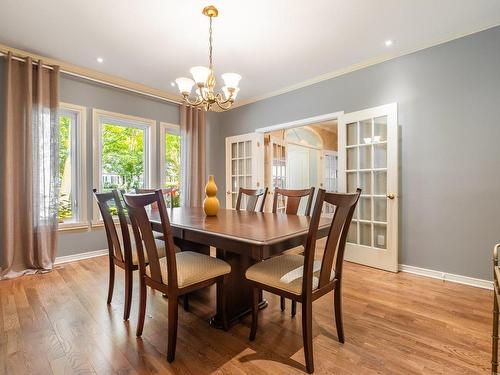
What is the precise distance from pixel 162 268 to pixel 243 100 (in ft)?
12.5

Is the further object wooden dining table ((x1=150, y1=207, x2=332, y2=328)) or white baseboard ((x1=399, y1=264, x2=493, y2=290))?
white baseboard ((x1=399, y1=264, x2=493, y2=290))

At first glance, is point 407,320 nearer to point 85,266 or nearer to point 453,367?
point 453,367

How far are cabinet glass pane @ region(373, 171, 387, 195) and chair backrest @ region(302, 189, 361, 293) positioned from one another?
1.85 meters

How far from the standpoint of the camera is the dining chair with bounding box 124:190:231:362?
4.79 ft

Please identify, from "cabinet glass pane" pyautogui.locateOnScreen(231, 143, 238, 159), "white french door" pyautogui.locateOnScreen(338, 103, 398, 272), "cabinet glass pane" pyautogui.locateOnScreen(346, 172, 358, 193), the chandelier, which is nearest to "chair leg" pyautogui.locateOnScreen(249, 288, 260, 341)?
the chandelier

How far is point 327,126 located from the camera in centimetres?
646

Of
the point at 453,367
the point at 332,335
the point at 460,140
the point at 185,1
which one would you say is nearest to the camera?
the point at 453,367

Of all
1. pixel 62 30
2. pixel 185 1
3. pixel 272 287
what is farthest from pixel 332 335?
pixel 62 30

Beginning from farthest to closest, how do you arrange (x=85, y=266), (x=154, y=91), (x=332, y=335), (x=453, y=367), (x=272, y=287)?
(x=154, y=91) → (x=85, y=266) → (x=332, y=335) → (x=272, y=287) → (x=453, y=367)

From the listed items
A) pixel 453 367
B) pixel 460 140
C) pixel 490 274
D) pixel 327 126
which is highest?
pixel 327 126

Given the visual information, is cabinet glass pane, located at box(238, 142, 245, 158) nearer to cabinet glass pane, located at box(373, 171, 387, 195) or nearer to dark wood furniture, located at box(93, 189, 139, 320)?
cabinet glass pane, located at box(373, 171, 387, 195)

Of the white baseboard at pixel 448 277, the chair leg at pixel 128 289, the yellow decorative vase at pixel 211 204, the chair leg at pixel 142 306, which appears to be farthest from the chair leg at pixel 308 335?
the white baseboard at pixel 448 277

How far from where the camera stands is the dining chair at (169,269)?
146 centimetres

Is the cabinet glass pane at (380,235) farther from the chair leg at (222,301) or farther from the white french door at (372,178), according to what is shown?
the chair leg at (222,301)
